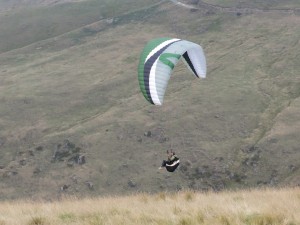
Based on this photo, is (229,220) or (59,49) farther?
(59,49)

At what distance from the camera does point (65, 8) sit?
7274 inches

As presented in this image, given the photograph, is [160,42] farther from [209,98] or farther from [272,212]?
[209,98]

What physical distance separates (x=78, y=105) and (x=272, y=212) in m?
80.5

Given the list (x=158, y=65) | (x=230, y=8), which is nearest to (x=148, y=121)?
(x=158, y=65)

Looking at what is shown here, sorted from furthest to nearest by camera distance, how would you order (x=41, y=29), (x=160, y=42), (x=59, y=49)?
(x=41, y=29) → (x=59, y=49) → (x=160, y=42)

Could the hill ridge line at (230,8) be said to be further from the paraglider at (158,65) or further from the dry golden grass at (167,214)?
the dry golden grass at (167,214)

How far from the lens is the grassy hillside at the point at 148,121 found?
5984 cm

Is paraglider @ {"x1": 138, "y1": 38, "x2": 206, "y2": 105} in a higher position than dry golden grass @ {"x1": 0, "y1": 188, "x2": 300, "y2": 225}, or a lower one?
lower

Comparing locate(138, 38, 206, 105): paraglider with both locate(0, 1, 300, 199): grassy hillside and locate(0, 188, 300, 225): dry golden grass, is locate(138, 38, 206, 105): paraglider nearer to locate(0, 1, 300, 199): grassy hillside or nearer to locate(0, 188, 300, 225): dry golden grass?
locate(0, 188, 300, 225): dry golden grass

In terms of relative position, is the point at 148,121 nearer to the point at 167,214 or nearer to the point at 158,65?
the point at 158,65

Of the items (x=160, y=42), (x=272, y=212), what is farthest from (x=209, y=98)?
(x=272, y=212)

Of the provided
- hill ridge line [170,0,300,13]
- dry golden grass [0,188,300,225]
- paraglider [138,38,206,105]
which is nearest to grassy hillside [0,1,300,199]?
hill ridge line [170,0,300,13]

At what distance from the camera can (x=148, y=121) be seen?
73.1m

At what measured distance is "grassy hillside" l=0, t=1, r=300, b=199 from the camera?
59.8 meters
